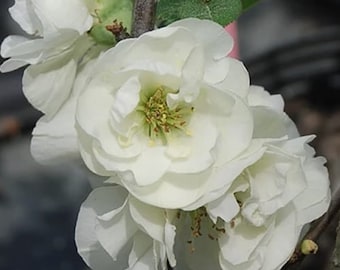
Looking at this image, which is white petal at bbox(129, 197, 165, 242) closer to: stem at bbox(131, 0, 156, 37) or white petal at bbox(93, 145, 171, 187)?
white petal at bbox(93, 145, 171, 187)

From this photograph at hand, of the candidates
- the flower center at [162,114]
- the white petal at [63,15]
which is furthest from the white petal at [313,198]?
the white petal at [63,15]

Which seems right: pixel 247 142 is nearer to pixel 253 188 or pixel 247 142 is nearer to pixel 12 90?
pixel 253 188

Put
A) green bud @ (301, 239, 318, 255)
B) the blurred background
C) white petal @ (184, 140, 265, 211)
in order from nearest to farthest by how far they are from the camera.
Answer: white petal @ (184, 140, 265, 211) → green bud @ (301, 239, 318, 255) → the blurred background

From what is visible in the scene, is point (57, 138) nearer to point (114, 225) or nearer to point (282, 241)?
point (114, 225)

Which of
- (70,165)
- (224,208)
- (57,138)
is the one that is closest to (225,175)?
(224,208)

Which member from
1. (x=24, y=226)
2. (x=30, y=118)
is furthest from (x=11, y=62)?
(x=30, y=118)

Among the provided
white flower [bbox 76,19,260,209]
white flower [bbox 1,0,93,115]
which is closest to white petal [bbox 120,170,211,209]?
white flower [bbox 76,19,260,209]
